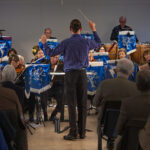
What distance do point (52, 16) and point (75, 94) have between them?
203 inches

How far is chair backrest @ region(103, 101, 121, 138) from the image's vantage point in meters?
3.01

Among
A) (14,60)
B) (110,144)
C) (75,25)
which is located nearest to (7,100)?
(110,144)

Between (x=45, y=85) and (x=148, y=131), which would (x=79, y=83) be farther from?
(x=148, y=131)

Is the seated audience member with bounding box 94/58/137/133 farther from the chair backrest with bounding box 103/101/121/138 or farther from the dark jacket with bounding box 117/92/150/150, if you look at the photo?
the dark jacket with bounding box 117/92/150/150

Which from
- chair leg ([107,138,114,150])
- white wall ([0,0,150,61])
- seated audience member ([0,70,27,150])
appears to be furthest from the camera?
white wall ([0,0,150,61])

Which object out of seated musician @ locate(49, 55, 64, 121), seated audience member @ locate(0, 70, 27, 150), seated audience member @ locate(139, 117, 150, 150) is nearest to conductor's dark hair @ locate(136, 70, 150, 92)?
seated audience member @ locate(139, 117, 150, 150)

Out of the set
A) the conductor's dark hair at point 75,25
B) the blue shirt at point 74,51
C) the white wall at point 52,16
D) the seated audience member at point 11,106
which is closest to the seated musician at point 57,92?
the blue shirt at point 74,51

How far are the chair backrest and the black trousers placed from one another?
1112 mm

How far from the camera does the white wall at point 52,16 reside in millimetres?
8969

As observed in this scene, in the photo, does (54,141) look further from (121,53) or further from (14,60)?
(121,53)

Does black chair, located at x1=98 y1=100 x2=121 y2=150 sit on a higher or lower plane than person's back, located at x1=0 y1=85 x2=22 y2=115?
lower

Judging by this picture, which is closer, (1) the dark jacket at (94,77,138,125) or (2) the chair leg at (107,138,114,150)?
(1) the dark jacket at (94,77,138,125)

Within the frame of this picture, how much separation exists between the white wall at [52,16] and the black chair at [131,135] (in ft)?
22.4

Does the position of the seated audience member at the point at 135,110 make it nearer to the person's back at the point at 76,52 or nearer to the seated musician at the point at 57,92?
the person's back at the point at 76,52
